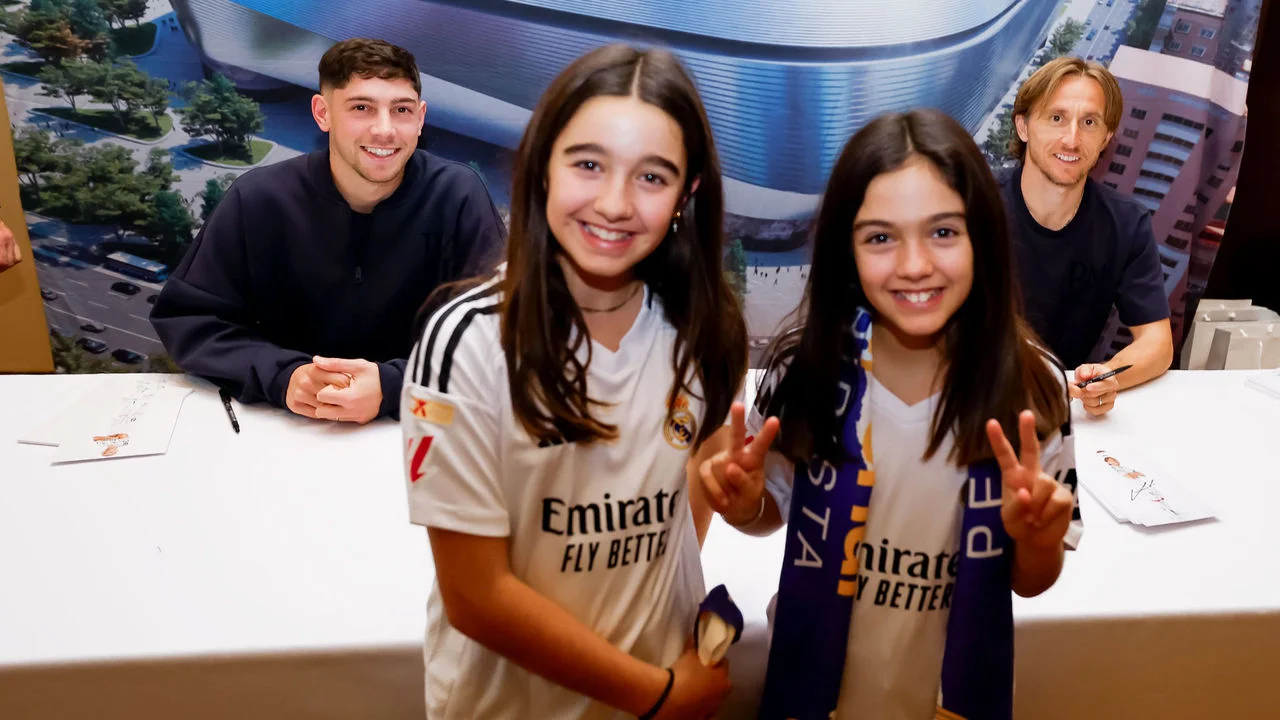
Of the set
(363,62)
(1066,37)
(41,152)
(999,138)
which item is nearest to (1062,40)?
(1066,37)

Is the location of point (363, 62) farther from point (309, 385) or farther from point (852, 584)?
point (852, 584)

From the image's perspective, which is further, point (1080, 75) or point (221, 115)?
point (221, 115)

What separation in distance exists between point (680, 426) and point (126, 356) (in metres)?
2.70

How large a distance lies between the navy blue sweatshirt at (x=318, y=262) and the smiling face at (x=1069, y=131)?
4.24ft

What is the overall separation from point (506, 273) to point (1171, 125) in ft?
9.85

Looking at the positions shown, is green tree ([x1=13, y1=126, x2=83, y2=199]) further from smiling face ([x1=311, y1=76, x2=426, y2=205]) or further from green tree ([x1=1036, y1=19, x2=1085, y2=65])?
green tree ([x1=1036, y1=19, x2=1085, y2=65])

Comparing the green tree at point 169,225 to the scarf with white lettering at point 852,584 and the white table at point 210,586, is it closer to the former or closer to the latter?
the white table at point 210,586

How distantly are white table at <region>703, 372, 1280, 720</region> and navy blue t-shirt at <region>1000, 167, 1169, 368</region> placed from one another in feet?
2.58

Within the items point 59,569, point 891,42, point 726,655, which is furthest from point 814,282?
point 891,42

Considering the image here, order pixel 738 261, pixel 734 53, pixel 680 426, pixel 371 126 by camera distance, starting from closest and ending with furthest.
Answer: pixel 680 426 → pixel 371 126 → pixel 734 53 → pixel 738 261

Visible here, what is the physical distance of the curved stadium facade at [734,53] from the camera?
2668mm

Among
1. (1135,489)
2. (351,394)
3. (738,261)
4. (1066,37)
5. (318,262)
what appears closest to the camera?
(1135,489)

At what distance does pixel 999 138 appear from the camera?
3027 mm

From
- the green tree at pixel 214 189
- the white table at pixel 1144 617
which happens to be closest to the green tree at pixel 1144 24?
the white table at pixel 1144 617
